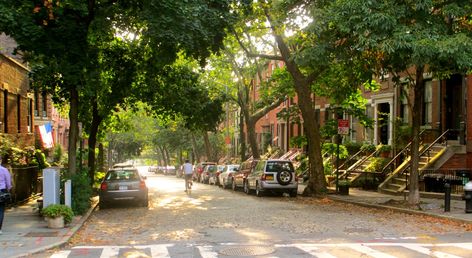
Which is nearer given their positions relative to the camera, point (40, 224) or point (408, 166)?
point (40, 224)

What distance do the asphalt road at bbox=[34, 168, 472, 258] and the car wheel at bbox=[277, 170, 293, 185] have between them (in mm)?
5123

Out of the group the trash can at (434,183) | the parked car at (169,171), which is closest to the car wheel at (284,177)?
the trash can at (434,183)

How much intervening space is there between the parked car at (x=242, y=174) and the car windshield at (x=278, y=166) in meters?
2.38

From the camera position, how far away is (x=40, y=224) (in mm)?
13562

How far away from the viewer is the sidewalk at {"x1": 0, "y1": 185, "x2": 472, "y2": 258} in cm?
1030

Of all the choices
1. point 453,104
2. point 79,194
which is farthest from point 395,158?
point 79,194

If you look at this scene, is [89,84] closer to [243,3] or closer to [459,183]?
[243,3]

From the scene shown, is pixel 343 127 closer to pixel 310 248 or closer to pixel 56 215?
pixel 310 248

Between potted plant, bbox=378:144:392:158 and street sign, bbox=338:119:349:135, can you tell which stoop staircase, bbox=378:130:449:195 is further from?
street sign, bbox=338:119:349:135

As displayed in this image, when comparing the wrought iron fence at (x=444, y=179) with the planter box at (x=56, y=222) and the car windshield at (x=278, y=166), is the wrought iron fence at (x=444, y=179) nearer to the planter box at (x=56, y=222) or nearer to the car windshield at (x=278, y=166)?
the car windshield at (x=278, y=166)

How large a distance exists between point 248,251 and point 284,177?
44.1 ft

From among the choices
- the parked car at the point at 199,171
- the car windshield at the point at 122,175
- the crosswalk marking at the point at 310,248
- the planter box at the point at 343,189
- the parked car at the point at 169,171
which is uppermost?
the car windshield at the point at 122,175

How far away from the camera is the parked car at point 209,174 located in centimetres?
3828

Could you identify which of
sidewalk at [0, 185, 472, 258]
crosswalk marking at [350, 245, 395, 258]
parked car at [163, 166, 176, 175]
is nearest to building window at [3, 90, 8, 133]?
sidewalk at [0, 185, 472, 258]
